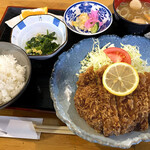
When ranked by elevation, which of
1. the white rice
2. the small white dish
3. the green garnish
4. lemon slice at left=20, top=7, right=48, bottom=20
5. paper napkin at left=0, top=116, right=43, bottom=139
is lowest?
paper napkin at left=0, top=116, right=43, bottom=139

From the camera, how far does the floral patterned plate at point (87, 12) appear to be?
8.35 ft

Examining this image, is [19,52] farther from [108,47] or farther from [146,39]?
[146,39]

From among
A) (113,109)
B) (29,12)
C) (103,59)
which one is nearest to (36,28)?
(29,12)

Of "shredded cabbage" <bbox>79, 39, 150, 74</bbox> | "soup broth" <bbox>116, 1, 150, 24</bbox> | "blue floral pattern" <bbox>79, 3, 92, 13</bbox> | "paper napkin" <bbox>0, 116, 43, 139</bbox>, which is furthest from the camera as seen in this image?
"blue floral pattern" <bbox>79, 3, 92, 13</bbox>

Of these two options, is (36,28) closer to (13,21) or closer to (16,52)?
(13,21)

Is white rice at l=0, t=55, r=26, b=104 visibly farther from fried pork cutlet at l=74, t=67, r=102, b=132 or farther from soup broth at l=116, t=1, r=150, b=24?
soup broth at l=116, t=1, r=150, b=24

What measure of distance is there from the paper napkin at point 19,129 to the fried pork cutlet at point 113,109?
0.63 meters

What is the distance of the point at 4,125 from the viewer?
74.5 inches

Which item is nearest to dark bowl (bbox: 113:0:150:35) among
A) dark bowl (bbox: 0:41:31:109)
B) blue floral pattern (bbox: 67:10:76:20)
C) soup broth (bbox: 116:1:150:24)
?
soup broth (bbox: 116:1:150:24)

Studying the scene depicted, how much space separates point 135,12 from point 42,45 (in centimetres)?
164

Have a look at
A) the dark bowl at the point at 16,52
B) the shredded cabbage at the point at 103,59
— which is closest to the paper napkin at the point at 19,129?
the dark bowl at the point at 16,52

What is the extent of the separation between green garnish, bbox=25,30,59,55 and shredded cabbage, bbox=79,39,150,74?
0.55 meters

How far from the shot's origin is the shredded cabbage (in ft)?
6.65

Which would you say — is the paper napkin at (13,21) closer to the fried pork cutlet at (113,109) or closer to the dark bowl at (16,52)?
the dark bowl at (16,52)
